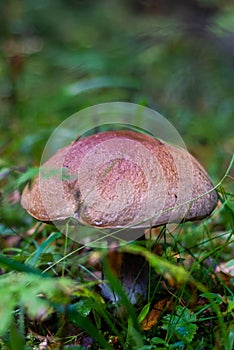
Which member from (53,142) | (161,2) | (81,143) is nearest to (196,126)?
(53,142)

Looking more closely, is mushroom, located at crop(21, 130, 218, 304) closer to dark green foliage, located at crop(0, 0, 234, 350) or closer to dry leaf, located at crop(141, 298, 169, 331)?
dry leaf, located at crop(141, 298, 169, 331)

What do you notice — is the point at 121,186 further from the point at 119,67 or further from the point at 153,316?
the point at 119,67

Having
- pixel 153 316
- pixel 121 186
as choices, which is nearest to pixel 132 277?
pixel 153 316

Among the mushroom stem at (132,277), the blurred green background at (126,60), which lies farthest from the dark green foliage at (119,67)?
the mushroom stem at (132,277)

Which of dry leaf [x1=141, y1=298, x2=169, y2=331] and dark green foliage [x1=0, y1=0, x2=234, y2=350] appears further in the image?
dark green foliage [x1=0, y1=0, x2=234, y2=350]

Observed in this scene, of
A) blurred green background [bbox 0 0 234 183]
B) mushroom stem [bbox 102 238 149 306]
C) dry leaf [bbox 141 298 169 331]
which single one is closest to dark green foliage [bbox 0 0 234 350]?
blurred green background [bbox 0 0 234 183]

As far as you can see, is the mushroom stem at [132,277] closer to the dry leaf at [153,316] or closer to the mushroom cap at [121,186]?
the dry leaf at [153,316]
